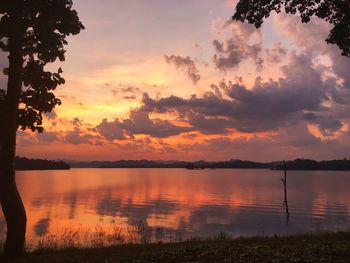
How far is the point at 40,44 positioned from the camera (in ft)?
67.7

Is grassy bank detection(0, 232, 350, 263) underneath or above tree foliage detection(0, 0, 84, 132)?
underneath

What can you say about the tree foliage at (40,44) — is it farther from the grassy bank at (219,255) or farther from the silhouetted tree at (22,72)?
the grassy bank at (219,255)

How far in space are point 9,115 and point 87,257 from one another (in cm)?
741

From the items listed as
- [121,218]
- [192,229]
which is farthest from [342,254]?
[121,218]

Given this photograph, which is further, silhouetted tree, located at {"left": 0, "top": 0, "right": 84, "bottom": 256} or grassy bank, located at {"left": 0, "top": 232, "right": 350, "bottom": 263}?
silhouetted tree, located at {"left": 0, "top": 0, "right": 84, "bottom": 256}

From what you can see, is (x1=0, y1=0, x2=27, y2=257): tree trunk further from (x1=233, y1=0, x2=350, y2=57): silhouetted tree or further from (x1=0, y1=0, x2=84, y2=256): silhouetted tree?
(x1=233, y1=0, x2=350, y2=57): silhouetted tree

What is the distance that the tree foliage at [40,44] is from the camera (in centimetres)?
1980

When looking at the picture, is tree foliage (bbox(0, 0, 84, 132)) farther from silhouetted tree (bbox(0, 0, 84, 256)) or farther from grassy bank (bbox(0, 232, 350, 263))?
grassy bank (bbox(0, 232, 350, 263))

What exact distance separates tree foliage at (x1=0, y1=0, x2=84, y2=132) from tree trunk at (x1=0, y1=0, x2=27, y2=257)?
0.31 metres

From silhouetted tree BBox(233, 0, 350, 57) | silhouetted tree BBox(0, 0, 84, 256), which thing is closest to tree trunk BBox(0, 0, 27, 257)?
silhouetted tree BBox(0, 0, 84, 256)

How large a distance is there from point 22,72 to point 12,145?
3749mm

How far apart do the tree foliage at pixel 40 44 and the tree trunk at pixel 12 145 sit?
12.1 inches

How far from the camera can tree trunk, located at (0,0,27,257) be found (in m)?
19.4

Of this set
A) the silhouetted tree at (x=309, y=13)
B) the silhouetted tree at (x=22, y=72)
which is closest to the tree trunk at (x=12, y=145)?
the silhouetted tree at (x=22, y=72)
